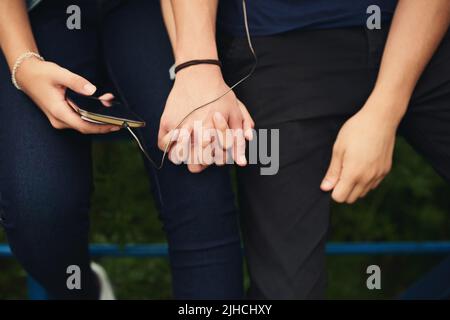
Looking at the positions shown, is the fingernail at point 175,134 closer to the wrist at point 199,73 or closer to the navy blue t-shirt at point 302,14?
the wrist at point 199,73

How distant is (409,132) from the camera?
4.08 ft

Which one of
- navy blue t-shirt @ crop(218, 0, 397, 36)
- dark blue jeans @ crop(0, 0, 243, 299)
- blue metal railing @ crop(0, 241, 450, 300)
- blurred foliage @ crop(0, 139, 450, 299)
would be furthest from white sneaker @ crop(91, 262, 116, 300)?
navy blue t-shirt @ crop(218, 0, 397, 36)

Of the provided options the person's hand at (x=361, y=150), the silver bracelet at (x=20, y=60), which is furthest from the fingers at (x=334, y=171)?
the silver bracelet at (x=20, y=60)

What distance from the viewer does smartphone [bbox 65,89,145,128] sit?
1110mm

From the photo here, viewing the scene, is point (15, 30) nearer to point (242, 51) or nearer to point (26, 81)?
point (26, 81)

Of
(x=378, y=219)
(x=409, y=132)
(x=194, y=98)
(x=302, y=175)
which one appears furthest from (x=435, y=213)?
(x=194, y=98)

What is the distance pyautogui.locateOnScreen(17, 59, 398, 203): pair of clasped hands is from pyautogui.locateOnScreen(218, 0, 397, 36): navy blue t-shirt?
0.15 meters

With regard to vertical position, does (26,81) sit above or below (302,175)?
above

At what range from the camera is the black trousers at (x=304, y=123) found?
116 centimetres

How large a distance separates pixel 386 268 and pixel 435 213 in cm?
26

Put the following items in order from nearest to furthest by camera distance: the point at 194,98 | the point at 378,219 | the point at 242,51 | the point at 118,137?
the point at 194,98
the point at 242,51
the point at 118,137
the point at 378,219

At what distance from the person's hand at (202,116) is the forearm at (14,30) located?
307 mm

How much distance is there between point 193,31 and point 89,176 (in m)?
0.36

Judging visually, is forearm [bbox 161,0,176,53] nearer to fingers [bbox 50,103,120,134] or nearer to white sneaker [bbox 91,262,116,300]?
fingers [bbox 50,103,120,134]
